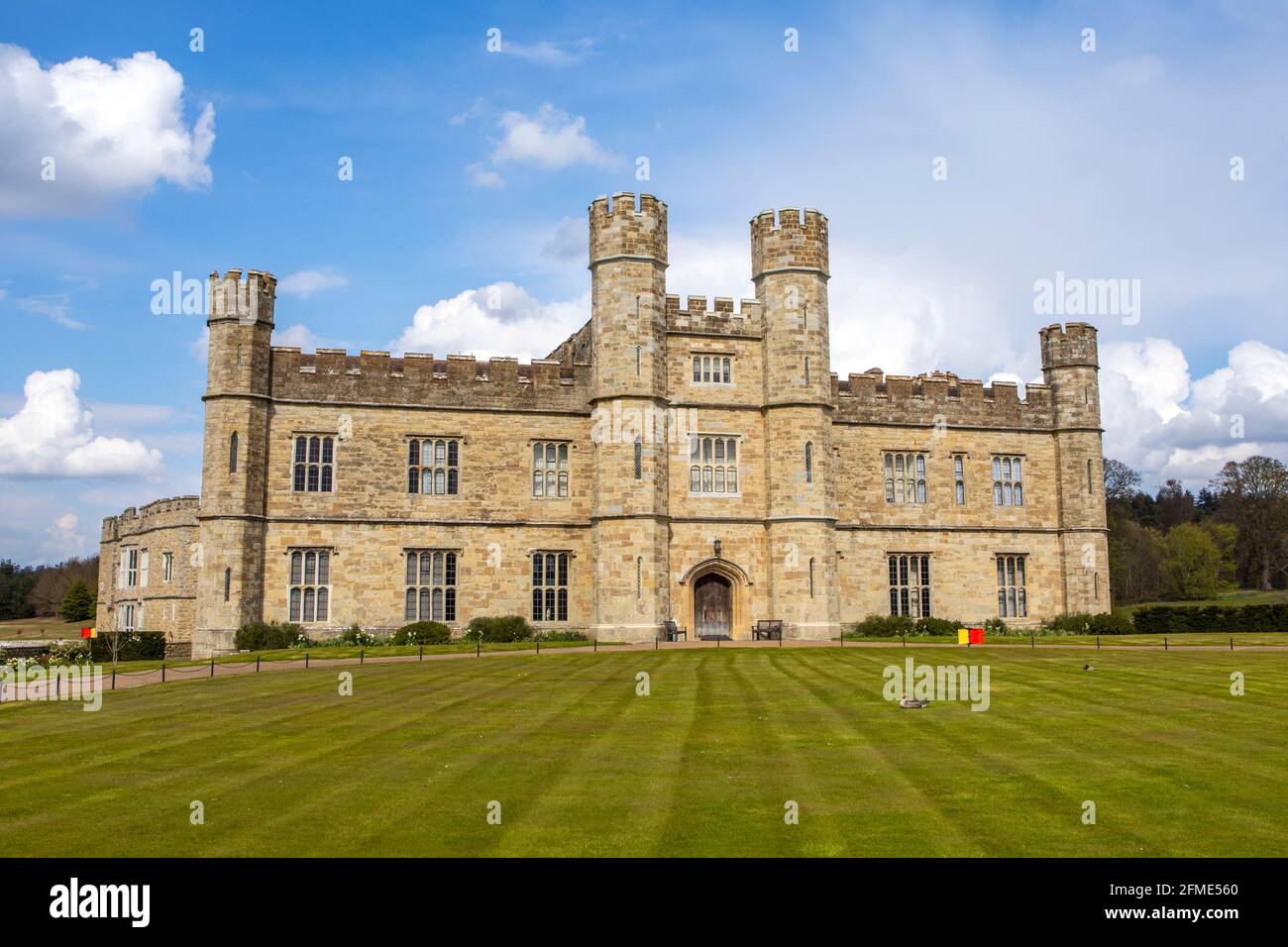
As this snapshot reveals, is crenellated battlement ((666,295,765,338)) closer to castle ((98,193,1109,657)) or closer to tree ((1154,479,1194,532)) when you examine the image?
castle ((98,193,1109,657))

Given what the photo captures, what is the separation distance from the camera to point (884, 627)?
35.9 metres

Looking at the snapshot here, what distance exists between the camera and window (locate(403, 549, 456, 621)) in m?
34.5

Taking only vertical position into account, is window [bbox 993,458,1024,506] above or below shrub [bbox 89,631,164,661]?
above

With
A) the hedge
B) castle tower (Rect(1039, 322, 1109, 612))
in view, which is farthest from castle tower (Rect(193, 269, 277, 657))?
the hedge

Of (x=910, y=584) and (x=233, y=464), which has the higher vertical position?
(x=233, y=464)

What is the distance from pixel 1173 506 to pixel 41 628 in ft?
377

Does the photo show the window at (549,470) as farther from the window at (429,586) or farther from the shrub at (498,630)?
the shrub at (498,630)

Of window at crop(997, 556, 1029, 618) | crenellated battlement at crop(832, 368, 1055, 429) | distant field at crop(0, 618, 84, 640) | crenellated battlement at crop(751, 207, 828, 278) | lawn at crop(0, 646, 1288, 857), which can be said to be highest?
crenellated battlement at crop(751, 207, 828, 278)

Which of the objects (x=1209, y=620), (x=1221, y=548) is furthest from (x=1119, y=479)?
(x=1209, y=620)

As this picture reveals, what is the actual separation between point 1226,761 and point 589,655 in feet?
60.1

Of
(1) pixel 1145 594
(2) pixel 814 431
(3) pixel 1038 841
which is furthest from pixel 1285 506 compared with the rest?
(3) pixel 1038 841

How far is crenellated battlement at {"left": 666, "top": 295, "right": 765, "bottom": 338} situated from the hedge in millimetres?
17949

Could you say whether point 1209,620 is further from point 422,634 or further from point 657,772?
point 657,772

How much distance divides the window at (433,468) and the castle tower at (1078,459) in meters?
22.9
